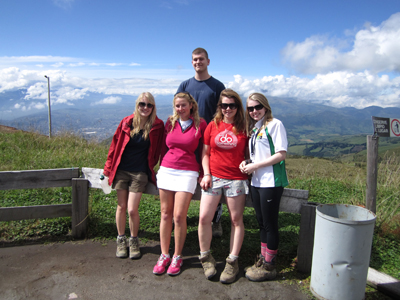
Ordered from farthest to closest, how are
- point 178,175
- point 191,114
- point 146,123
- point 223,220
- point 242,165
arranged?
point 223,220, point 146,123, point 191,114, point 178,175, point 242,165

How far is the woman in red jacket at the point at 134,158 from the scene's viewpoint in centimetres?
371

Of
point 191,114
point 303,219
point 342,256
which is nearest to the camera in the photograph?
point 342,256

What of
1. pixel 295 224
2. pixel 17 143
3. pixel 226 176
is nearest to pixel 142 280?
pixel 226 176

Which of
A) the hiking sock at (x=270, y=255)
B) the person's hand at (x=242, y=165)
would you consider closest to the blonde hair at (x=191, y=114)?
the person's hand at (x=242, y=165)

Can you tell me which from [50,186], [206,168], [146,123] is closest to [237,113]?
[206,168]

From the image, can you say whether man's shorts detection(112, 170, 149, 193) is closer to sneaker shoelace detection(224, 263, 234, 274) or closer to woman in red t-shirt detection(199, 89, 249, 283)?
woman in red t-shirt detection(199, 89, 249, 283)

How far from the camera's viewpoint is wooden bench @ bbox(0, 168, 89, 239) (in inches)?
157

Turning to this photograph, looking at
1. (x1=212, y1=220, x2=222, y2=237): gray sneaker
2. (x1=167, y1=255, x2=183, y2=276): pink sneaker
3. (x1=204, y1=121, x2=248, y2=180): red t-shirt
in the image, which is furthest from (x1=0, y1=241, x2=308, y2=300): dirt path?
(x1=204, y1=121, x2=248, y2=180): red t-shirt

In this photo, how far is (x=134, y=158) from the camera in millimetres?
3752

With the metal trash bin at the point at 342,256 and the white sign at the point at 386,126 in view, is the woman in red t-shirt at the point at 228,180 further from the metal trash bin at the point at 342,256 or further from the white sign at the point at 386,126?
the white sign at the point at 386,126

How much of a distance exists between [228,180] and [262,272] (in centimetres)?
113

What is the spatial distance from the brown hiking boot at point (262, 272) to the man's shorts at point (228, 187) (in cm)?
87

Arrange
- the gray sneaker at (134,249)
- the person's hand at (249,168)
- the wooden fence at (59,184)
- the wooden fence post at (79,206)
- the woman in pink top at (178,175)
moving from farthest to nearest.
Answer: the wooden fence post at (79,206), the wooden fence at (59,184), the gray sneaker at (134,249), the woman in pink top at (178,175), the person's hand at (249,168)

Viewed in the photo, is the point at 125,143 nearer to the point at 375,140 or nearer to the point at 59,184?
the point at 59,184
